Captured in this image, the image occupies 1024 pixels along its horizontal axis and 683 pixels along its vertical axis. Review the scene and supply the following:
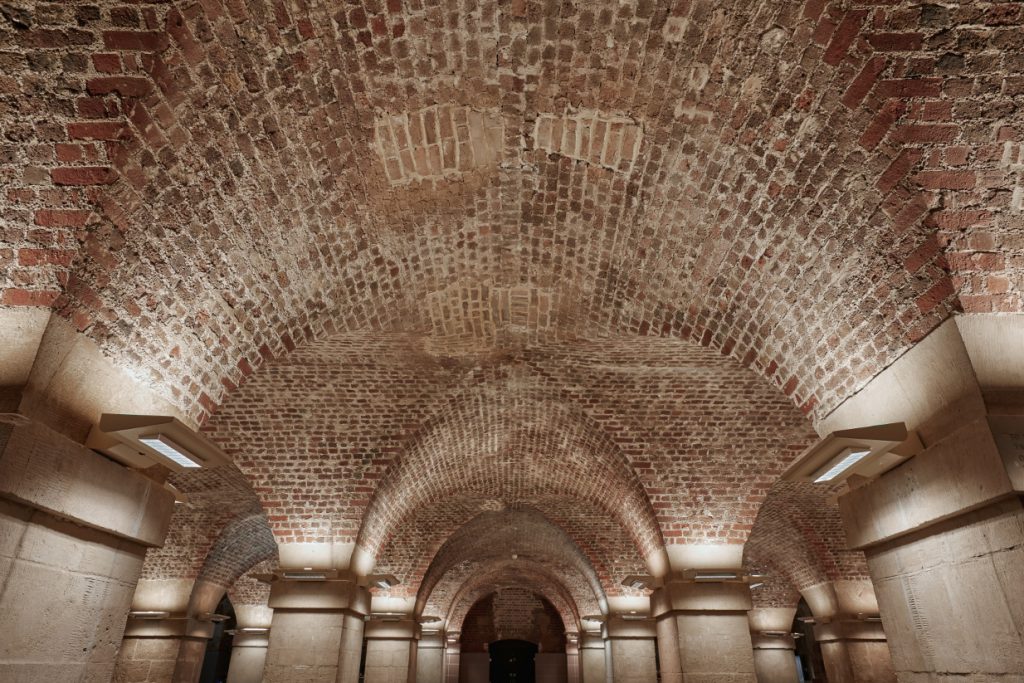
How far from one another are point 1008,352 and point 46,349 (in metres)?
5.75

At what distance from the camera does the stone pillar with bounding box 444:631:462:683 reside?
2495cm

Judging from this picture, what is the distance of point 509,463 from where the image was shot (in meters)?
12.8

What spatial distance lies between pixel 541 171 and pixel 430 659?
20.4 meters

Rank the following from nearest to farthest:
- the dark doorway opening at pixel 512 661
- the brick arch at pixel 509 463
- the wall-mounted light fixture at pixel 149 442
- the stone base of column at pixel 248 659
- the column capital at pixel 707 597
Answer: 1. the wall-mounted light fixture at pixel 149 442
2. the column capital at pixel 707 597
3. the brick arch at pixel 509 463
4. the stone base of column at pixel 248 659
5. the dark doorway opening at pixel 512 661

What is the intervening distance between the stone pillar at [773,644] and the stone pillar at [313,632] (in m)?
13.9

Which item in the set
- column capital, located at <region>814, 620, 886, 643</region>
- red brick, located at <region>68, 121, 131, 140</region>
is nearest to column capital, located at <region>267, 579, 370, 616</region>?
red brick, located at <region>68, 121, 131, 140</region>

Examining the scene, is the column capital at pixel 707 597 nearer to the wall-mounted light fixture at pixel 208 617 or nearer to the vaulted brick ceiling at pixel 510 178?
the vaulted brick ceiling at pixel 510 178

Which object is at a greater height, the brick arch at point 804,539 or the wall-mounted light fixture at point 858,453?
the brick arch at point 804,539

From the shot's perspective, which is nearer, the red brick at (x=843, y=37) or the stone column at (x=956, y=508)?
the stone column at (x=956, y=508)

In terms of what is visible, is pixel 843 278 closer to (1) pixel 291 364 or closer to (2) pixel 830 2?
(2) pixel 830 2

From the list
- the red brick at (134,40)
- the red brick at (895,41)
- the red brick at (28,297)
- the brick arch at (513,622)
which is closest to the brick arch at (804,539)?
the red brick at (895,41)

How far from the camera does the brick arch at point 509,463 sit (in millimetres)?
10055

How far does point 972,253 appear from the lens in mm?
3834

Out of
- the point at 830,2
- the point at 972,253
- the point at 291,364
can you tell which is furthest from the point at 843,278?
the point at 291,364
